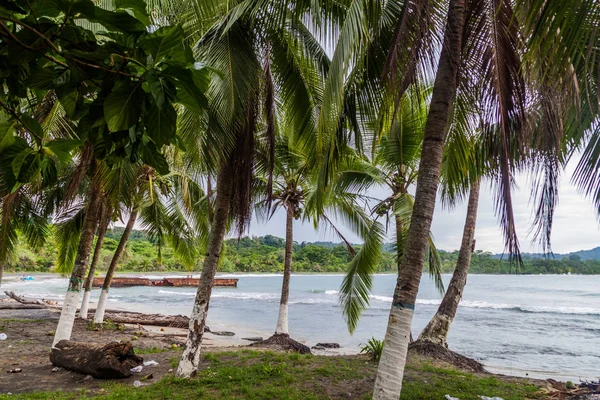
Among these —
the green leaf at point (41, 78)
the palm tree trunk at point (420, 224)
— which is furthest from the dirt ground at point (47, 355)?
the green leaf at point (41, 78)

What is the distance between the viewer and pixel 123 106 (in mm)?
986

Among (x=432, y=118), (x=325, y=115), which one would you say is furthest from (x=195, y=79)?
(x=432, y=118)

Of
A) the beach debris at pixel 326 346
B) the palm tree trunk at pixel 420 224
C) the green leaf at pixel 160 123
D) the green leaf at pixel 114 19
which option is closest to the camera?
the green leaf at pixel 114 19

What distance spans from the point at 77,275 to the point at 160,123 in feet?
25.6

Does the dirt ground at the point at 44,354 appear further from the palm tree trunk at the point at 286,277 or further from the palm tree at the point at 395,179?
the palm tree at the point at 395,179

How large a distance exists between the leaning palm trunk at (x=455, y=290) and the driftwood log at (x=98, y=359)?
20.2ft

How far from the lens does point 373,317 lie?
27.4 meters

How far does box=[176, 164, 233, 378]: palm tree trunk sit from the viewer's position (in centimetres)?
606

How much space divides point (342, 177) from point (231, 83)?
527cm

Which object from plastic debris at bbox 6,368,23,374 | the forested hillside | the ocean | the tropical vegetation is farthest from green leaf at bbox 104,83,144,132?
the forested hillside

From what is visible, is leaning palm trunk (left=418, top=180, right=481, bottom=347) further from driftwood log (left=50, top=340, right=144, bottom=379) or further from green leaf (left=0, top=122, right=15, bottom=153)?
green leaf (left=0, top=122, right=15, bottom=153)

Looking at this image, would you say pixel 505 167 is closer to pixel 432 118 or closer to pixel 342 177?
pixel 432 118

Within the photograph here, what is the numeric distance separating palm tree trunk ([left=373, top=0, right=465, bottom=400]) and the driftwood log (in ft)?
14.5

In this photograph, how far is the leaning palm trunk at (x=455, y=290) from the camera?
916 cm
